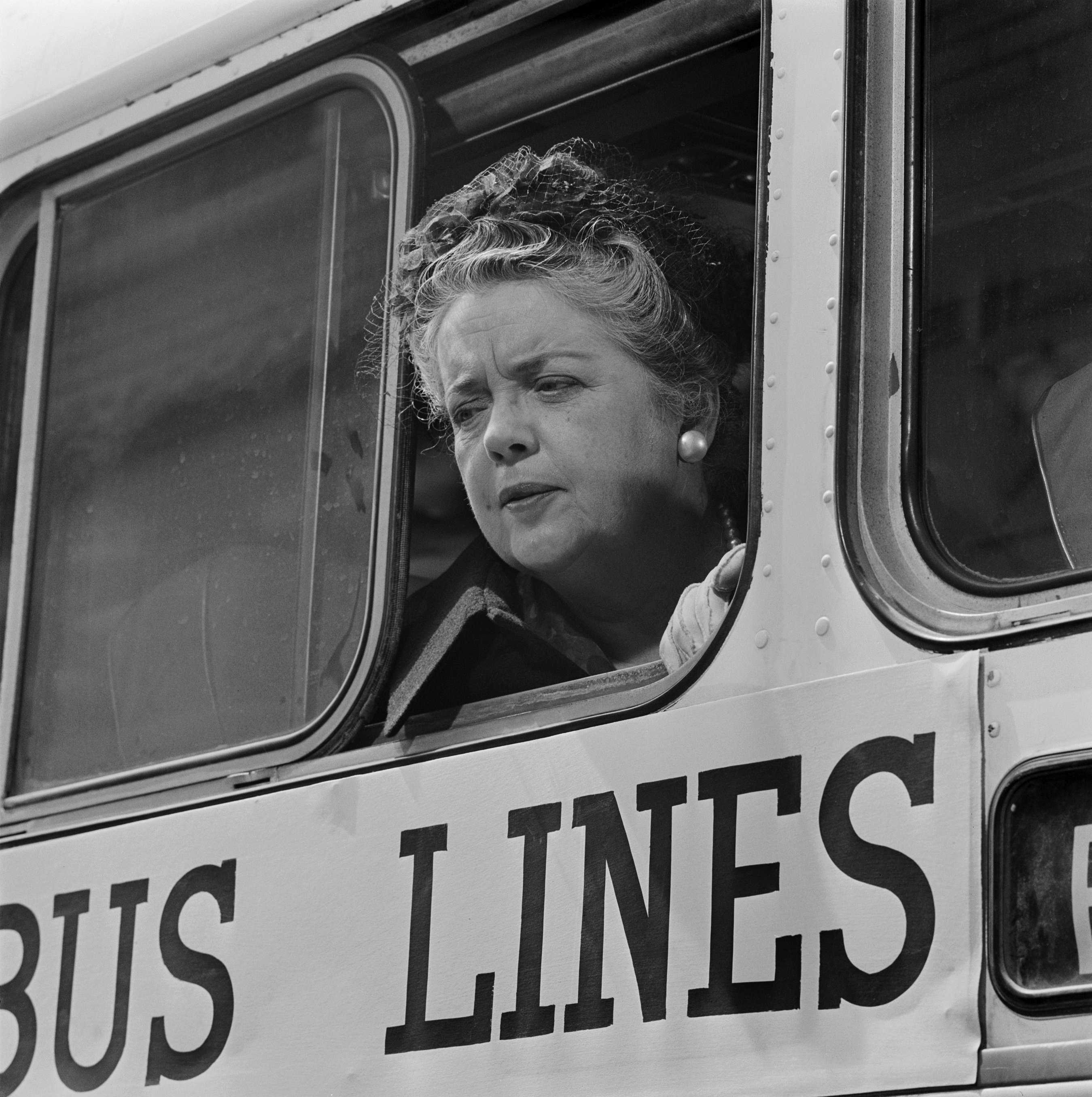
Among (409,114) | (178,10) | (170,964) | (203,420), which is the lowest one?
(170,964)

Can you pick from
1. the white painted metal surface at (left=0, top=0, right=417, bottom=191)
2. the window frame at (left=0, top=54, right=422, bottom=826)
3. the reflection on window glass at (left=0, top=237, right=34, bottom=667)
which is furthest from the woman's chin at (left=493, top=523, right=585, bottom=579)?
the reflection on window glass at (left=0, top=237, right=34, bottom=667)

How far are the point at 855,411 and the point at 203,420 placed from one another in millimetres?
1095

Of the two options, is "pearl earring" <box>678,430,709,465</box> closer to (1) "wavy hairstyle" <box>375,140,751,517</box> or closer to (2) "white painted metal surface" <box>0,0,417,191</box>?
(1) "wavy hairstyle" <box>375,140,751,517</box>

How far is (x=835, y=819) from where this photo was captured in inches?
69.3

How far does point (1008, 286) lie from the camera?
1889mm

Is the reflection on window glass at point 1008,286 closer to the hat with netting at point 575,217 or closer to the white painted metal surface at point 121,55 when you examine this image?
the hat with netting at point 575,217

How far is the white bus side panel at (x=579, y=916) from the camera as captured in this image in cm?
169

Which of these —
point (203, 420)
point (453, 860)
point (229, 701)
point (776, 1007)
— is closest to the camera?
point (776, 1007)

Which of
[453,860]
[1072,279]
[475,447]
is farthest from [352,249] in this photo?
[1072,279]

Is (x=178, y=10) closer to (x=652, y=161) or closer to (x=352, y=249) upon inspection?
(x=352, y=249)

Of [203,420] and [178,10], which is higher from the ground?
[178,10]

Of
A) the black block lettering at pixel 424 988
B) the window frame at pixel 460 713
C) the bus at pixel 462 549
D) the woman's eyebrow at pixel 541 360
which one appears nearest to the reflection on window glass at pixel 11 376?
the bus at pixel 462 549

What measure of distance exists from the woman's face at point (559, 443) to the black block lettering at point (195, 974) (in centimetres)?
51

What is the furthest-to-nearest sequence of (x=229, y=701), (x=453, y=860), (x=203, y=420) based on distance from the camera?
(x=203, y=420), (x=229, y=701), (x=453, y=860)
